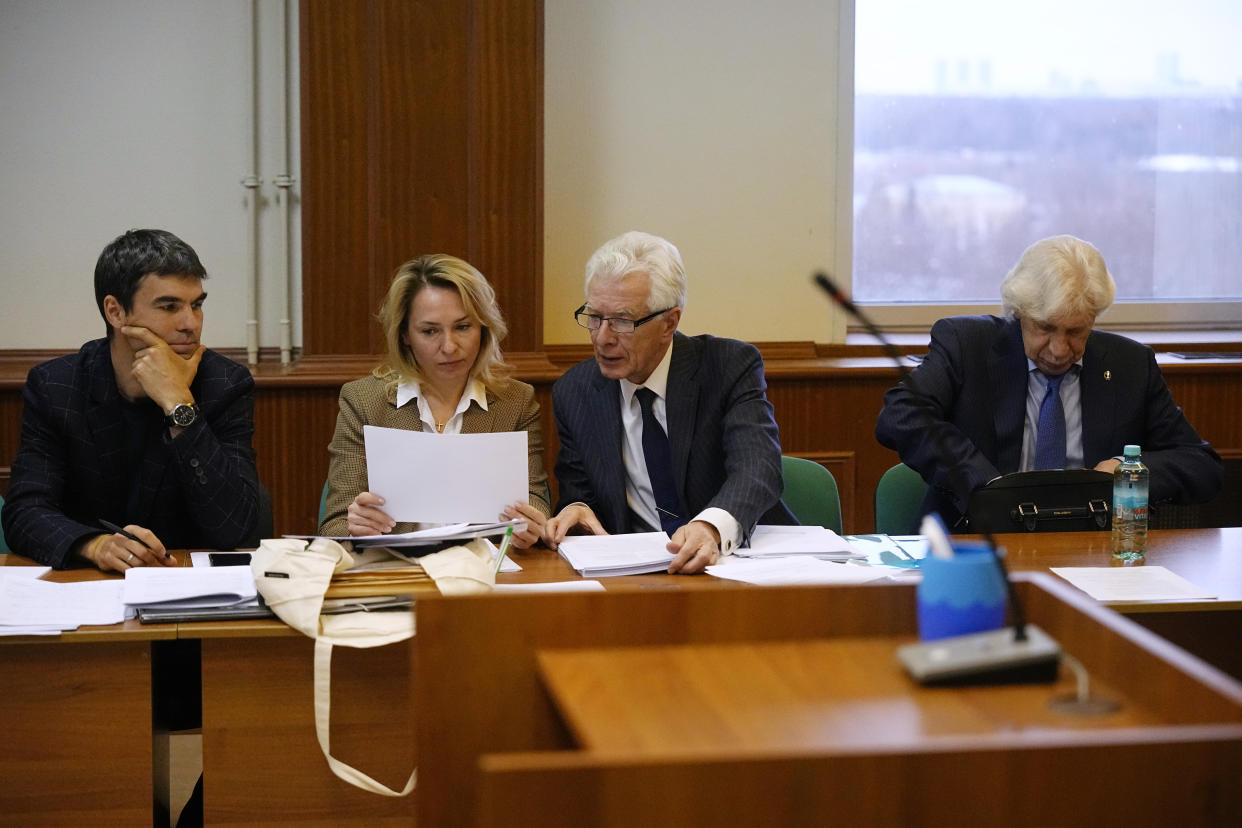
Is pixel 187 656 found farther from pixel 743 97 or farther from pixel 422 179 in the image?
pixel 743 97

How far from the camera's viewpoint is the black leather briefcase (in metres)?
2.85

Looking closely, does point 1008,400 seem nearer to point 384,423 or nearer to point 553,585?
point 553,585

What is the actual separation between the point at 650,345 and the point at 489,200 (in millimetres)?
1217

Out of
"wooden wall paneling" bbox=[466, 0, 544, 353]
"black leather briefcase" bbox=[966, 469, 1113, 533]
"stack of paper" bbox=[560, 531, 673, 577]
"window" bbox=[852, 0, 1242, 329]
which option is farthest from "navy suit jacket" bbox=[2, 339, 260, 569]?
"window" bbox=[852, 0, 1242, 329]

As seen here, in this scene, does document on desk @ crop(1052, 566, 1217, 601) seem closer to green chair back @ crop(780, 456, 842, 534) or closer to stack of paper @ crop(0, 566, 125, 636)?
green chair back @ crop(780, 456, 842, 534)

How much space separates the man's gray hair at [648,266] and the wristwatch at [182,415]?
90 centimetres

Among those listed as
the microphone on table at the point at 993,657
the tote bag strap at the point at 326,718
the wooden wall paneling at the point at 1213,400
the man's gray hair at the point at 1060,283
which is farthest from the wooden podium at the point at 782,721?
the wooden wall paneling at the point at 1213,400

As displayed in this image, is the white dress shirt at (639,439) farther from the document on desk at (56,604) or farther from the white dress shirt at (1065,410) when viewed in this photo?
the document on desk at (56,604)

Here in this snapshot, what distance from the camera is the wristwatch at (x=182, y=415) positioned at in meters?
2.71

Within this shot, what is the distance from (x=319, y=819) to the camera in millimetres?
2230

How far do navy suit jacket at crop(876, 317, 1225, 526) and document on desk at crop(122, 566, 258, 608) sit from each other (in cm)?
164

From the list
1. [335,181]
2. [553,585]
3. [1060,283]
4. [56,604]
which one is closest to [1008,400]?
[1060,283]

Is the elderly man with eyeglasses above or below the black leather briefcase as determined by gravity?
above

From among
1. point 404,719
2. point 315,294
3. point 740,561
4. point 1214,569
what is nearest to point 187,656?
point 404,719
